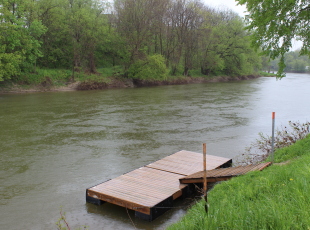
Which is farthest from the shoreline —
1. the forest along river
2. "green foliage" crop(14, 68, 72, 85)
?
the forest along river

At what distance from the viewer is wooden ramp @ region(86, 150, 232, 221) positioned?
586cm

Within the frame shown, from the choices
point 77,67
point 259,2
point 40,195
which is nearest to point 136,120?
point 259,2

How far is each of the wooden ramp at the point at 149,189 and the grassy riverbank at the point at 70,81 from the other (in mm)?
26535

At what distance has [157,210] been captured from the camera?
5809mm

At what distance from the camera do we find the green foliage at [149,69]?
37.9 m

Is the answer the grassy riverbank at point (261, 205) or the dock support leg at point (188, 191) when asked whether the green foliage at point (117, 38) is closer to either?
the dock support leg at point (188, 191)

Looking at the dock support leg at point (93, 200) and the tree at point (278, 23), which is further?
the tree at point (278, 23)

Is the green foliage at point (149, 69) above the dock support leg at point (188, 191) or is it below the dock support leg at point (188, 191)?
above

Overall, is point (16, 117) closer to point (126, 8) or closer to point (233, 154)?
point (233, 154)

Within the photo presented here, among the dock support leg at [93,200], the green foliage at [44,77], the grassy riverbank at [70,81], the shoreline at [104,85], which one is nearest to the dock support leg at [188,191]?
the dock support leg at [93,200]

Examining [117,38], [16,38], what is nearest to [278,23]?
[16,38]

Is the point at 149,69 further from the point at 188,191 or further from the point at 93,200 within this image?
the point at 93,200

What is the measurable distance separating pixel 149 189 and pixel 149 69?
32.1m

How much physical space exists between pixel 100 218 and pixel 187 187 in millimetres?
1939
